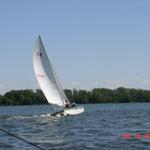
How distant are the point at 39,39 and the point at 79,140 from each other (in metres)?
46.8

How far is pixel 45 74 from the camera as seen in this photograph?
7962 centimetres

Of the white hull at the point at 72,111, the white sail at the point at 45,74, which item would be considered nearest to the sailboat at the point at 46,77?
the white sail at the point at 45,74

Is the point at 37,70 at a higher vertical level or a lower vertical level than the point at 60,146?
higher

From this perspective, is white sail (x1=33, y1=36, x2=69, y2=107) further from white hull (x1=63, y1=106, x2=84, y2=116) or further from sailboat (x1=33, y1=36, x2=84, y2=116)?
white hull (x1=63, y1=106, x2=84, y2=116)

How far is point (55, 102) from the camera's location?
75.6m

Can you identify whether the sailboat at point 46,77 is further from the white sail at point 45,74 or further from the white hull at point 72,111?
the white hull at point 72,111

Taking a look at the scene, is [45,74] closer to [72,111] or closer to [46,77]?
[46,77]

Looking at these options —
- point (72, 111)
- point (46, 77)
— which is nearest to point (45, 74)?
point (46, 77)

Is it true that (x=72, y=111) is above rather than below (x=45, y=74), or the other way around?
below

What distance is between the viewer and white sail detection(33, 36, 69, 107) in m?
78.2

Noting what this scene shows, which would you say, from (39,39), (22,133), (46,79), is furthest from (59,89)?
(22,133)

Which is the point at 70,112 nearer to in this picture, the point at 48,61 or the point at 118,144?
the point at 48,61

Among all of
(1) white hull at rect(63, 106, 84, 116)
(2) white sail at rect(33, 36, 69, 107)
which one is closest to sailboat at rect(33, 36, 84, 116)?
(2) white sail at rect(33, 36, 69, 107)

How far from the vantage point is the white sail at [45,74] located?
257ft
